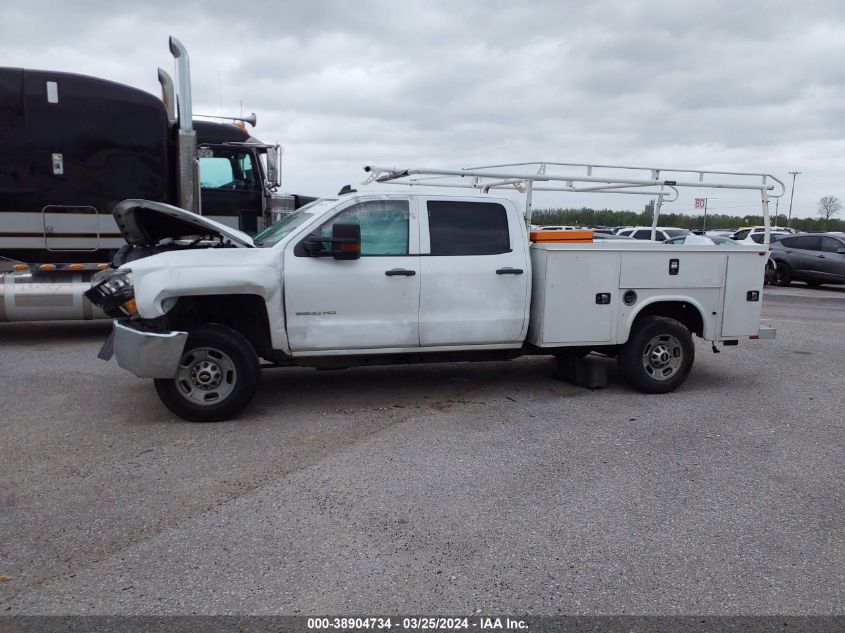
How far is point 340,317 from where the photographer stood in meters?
6.37

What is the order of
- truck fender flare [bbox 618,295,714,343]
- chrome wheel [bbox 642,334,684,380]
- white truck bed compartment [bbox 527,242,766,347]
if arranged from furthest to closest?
chrome wheel [bbox 642,334,684,380]
truck fender flare [bbox 618,295,714,343]
white truck bed compartment [bbox 527,242,766,347]

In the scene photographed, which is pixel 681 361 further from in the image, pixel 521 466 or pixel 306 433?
pixel 306 433

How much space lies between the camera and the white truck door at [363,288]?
247 inches

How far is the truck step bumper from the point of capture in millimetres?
5730

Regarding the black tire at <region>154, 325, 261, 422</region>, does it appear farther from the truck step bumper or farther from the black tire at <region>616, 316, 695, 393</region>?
the black tire at <region>616, 316, 695, 393</region>

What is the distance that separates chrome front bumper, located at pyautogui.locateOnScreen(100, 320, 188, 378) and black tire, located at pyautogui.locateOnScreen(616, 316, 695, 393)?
422 centimetres

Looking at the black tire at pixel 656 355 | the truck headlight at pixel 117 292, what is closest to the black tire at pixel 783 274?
the black tire at pixel 656 355

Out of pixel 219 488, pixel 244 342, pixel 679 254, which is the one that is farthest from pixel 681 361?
pixel 219 488

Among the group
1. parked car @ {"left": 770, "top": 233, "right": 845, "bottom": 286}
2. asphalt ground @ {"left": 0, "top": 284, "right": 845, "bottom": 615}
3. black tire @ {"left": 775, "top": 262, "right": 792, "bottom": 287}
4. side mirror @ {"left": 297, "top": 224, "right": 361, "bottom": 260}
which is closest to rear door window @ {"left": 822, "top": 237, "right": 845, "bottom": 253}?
parked car @ {"left": 770, "top": 233, "right": 845, "bottom": 286}

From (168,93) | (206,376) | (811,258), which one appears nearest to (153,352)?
(206,376)

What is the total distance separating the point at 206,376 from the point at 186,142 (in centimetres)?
544

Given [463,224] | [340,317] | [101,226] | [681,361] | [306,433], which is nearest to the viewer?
[306,433]

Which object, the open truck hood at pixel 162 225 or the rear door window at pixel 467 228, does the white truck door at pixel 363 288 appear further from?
the open truck hood at pixel 162 225

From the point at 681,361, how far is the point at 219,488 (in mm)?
4777
